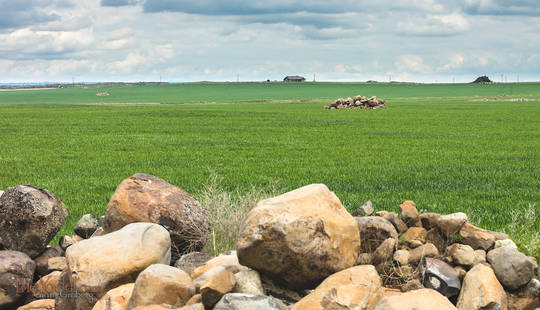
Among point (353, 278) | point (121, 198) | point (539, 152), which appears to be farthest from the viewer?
point (539, 152)

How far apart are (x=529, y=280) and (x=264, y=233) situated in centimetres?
353

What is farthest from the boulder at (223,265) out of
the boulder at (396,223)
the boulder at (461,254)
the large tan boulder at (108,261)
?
the boulder at (461,254)

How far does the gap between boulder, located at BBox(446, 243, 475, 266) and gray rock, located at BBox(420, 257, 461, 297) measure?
1.00 ft

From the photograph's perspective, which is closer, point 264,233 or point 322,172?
point 264,233

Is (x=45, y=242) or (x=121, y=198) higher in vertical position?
(x=121, y=198)

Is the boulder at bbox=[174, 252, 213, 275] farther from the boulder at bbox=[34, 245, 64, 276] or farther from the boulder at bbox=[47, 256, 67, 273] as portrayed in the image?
the boulder at bbox=[34, 245, 64, 276]

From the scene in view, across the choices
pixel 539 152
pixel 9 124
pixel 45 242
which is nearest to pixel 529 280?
pixel 45 242

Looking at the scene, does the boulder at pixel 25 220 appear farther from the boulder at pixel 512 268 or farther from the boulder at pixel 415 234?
the boulder at pixel 512 268

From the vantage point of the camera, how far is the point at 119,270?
6688mm

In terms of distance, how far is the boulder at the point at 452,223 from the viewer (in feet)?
24.6

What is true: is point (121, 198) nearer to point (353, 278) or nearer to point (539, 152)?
point (353, 278)

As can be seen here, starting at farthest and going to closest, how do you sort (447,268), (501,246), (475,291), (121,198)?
(121,198), (501,246), (447,268), (475,291)

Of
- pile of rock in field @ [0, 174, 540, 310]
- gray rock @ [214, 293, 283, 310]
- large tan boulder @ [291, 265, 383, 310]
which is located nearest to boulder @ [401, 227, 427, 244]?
pile of rock in field @ [0, 174, 540, 310]

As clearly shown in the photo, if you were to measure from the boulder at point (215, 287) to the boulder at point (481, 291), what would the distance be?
9.19 feet
